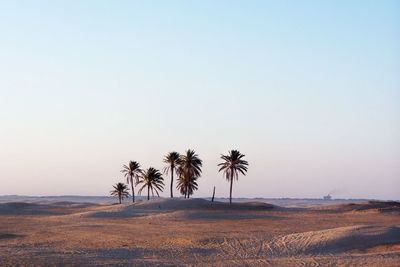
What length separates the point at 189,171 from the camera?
92688 millimetres

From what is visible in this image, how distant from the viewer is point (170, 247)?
32656 millimetres

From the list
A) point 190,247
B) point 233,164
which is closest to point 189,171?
point 233,164

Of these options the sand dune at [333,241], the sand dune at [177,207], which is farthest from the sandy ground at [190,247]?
the sand dune at [177,207]

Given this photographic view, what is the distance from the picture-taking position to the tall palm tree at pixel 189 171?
9231 centimetres

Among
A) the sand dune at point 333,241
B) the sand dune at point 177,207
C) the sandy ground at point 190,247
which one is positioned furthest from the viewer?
the sand dune at point 177,207

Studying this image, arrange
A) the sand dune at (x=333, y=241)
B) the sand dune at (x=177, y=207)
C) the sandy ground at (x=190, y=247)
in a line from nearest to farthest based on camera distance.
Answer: the sandy ground at (x=190, y=247) → the sand dune at (x=333, y=241) → the sand dune at (x=177, y=207)

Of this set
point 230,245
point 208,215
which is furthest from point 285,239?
point 208,215

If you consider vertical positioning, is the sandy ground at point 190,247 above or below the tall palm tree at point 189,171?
below

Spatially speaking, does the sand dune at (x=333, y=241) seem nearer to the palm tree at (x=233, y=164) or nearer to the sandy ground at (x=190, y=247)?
the sandy ground at (x=190, y=247)

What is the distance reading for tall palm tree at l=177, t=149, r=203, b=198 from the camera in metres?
92.3

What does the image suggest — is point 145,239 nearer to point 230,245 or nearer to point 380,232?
point 230,245

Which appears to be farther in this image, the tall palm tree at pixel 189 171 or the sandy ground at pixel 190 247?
the tall palm tree at pixel 189 171

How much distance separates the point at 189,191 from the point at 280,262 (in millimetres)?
68109

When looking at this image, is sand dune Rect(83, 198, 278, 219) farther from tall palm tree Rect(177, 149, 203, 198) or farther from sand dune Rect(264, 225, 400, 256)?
sand dune Rect(264, 225, 400, 256)
